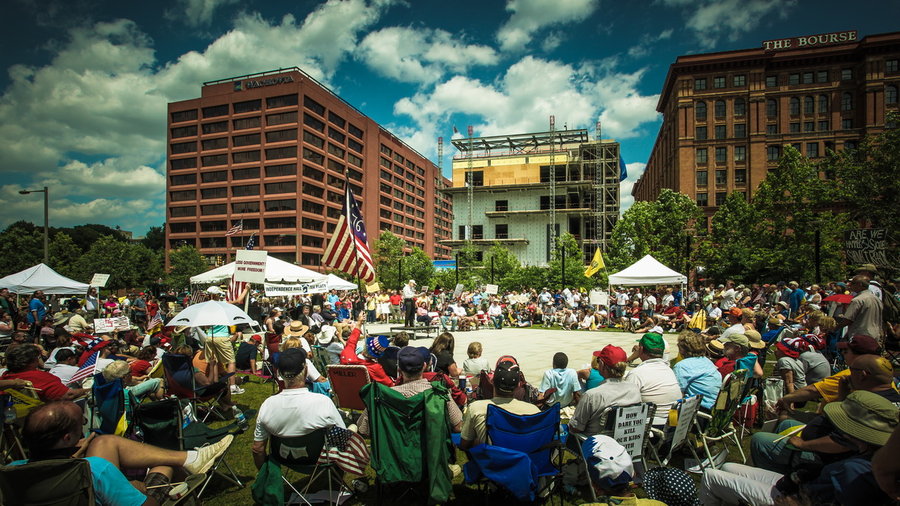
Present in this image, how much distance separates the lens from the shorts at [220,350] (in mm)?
7996

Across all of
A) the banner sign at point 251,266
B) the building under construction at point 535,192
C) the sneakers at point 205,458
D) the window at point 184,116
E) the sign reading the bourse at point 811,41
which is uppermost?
the sign reading the bourse at point 811,41

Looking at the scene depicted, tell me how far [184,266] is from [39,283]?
188 feet

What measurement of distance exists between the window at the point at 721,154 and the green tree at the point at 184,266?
262ft

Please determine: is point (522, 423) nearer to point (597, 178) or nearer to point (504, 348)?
point (504, 348)

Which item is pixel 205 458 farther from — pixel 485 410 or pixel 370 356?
pixel 370 356

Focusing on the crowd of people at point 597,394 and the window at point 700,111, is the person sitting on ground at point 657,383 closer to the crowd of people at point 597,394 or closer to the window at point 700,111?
the crowd of people at point 597,394

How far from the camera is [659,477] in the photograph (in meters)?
3.69

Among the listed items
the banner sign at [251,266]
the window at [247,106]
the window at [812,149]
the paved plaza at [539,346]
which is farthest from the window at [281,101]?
the window at [812,149]

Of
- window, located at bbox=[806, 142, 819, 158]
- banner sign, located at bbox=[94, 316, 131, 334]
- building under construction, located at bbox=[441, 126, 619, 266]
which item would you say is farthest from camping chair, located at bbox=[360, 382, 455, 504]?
window, located at bbox=[806, 142, 819, 158]

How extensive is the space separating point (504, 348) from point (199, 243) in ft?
257

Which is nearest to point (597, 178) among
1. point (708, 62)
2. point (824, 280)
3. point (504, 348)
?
point (708, 62)

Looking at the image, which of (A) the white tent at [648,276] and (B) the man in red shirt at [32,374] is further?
(A) the white tent at [648,276]

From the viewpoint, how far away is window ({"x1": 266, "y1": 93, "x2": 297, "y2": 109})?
245 feet

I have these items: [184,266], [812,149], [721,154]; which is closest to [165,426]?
[184,266]
